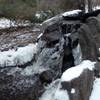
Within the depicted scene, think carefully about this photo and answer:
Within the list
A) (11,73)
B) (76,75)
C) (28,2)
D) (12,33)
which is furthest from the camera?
(28,2)

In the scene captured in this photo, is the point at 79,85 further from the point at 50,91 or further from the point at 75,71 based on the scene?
the point at 50,91

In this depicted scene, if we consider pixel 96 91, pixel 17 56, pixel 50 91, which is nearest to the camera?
pixel 96 91

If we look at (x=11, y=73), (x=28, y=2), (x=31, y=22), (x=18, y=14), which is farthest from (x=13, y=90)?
(x=28, y=2)

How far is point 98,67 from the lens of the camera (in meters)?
6.98

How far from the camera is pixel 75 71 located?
20.9 ft

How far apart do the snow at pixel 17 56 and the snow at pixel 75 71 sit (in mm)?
2140

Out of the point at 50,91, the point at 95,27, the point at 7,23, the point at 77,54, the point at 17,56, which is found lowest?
the point at 50,91

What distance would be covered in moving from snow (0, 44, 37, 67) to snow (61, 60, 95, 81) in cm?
214

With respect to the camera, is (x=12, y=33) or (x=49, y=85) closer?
(x=49, y=85)

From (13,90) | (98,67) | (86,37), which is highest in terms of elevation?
(86,37)

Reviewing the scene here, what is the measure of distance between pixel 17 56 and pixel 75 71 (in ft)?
8.72

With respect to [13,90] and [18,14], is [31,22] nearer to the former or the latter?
[18,14]

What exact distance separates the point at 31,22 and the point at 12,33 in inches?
97.9

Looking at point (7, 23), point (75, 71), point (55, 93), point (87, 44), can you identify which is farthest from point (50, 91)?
point (7, 23)
